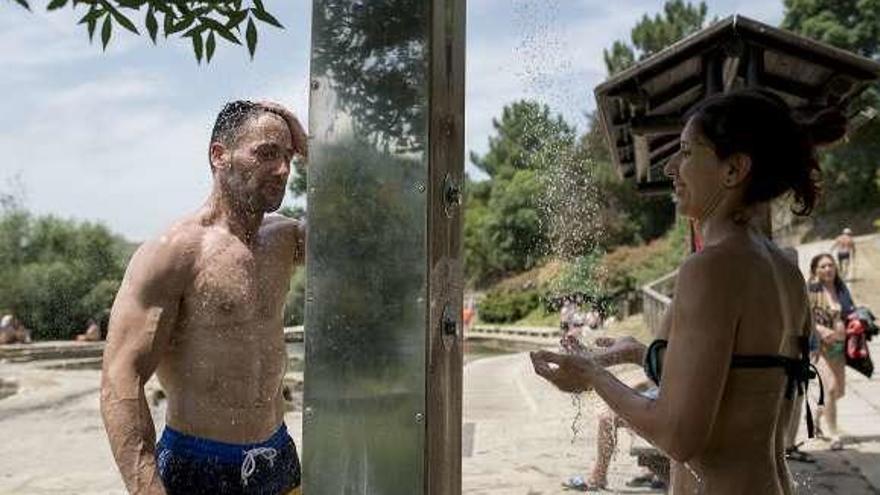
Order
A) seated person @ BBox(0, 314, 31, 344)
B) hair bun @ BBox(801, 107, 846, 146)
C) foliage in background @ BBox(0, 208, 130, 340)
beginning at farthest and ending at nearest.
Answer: foliage in background @ BBox(0, 208, 130, 340), seated person @ BBox(0, 314, 31, 344), hair bun @ BBox(801, 107, 846, 146)

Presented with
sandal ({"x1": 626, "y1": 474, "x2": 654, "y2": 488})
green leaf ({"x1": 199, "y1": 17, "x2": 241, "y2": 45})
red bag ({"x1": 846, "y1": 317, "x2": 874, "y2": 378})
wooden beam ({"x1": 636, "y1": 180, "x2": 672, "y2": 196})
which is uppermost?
wooden beam ({"x1": 636, "y1": 180, "x2": 672, "y2": 196})

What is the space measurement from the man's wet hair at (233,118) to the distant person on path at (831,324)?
5805mm

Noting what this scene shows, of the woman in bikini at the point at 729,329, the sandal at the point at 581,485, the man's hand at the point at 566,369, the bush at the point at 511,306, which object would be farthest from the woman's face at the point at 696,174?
the bush at the point at 511,306

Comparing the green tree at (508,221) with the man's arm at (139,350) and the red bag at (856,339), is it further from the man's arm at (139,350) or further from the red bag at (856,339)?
the man's arm at (139,350)

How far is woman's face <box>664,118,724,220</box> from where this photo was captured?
1.94 metres

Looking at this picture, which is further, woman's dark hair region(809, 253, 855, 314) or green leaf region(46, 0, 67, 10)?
woman's dark hair region(809, 253, 855, 314)

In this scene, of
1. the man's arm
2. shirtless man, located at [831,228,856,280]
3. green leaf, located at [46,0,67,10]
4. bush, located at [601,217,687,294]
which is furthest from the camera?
bush, located at [601,217,687,294]

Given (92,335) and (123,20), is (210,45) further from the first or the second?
(92,335)

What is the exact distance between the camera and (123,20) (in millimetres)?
2529

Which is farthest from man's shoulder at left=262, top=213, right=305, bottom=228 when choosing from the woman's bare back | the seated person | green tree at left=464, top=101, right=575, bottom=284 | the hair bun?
green tree at left=464, top=101, right=575, bottom=284

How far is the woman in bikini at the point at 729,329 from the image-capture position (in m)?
1.78

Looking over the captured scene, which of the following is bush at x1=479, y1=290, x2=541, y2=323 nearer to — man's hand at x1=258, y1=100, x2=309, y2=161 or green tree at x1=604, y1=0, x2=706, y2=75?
green tree at x1=604, y1=0, x2=706, y2=75

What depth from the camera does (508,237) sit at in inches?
1663

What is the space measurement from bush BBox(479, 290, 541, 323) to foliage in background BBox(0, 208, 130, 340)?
13.1 metres
